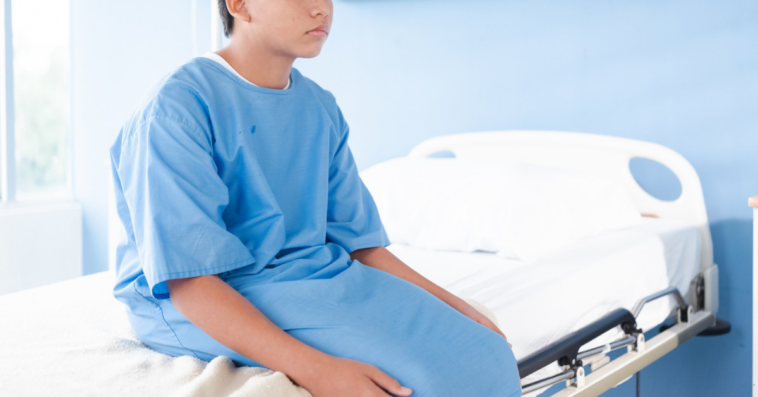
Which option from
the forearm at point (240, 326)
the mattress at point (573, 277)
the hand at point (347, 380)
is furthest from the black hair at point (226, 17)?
the mattress at point (573, 277)

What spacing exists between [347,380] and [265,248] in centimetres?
26

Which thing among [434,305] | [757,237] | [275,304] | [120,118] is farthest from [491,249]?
[120,118]

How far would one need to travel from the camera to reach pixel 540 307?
1.39 m

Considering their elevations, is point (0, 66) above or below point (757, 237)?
above

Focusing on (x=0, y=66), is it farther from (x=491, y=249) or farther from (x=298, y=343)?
(x=298, y=343)

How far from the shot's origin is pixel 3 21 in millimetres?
2854

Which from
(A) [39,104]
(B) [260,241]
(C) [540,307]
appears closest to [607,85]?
(C) [540,307]

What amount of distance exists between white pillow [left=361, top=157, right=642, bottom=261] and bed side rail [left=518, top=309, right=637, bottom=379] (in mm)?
247

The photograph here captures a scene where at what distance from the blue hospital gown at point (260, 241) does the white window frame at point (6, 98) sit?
2192 millimetres

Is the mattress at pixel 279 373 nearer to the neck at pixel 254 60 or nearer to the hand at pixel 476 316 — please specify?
the hand at pixel 476 316

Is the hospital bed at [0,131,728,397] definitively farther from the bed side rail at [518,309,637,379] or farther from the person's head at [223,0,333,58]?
the person's head at [223,0,333,58]

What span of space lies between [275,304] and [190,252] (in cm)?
14

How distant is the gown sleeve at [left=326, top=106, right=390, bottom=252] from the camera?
1187 millimetres

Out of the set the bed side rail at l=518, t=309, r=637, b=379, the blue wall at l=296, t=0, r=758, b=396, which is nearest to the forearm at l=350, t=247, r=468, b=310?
the bed side rail at l=518, t=309, r=637, b=379
